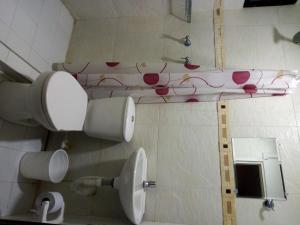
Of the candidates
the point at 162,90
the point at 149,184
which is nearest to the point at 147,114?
the point at 162,90

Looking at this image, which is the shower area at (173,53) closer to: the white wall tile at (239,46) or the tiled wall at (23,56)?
the white wall tile at (239,46)

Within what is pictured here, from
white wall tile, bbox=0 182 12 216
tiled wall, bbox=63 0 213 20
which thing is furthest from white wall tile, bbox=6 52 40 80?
tiled wall, bbox=63 0 213 20

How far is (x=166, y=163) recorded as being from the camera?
4.39 ft

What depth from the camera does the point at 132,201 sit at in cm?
102

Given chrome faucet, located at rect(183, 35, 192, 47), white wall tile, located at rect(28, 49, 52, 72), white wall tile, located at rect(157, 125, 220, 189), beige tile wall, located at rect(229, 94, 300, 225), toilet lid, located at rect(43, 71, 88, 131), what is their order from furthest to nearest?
chrome faucet, located at rect(183, 35, 192, 47), white wall tile, located at rect(28, 49, 52, 72), white wall tile, located at rect(157, 125, 220, 189), beige tile wall, located at rect(229, 94, 300, 225), toilet lid, located at rect(43, 71, 88, 131)

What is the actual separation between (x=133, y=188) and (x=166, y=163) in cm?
36

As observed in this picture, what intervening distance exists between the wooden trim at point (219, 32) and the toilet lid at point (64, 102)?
0.98m

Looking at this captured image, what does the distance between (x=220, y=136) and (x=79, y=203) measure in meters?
0.98

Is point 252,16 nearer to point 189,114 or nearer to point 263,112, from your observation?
point 263,112

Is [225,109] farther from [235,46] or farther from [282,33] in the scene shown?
[282,33]

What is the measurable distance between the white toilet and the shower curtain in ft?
0.46

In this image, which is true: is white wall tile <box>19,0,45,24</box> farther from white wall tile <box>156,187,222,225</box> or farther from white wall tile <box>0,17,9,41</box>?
white wall tile <box>156,187,222,225</box>

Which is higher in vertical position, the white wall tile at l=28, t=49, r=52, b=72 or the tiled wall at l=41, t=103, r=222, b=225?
the white wall tile at l=28, t=49, r=52, b=72

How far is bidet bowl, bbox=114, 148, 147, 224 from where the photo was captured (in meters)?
1.03
